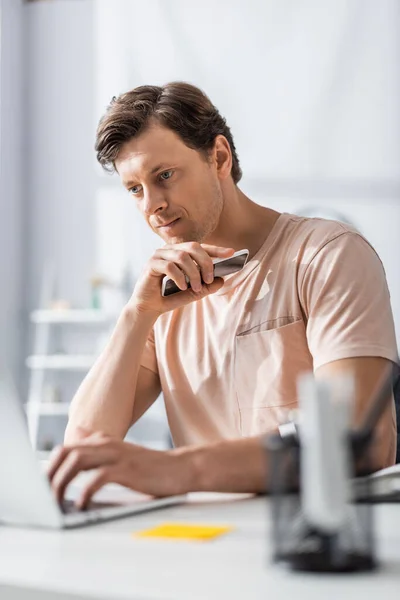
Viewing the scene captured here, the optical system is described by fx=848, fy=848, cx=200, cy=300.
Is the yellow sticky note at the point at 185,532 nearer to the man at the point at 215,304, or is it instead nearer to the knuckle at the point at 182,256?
the man at the point at 215,304

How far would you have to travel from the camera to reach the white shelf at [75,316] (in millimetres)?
5395

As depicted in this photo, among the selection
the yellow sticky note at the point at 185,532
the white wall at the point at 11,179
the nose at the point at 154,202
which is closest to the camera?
the yellow sticky note at the point at 185,532

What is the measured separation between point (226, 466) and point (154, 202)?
772 millimetres

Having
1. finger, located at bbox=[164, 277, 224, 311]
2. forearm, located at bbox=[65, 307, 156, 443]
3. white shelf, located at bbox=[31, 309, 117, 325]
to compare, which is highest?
finger, located at bbox=[164, 277, 224, 311]

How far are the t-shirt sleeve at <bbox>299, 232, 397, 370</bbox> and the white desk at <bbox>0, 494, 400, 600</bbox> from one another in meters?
0.48

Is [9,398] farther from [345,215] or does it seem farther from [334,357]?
[345,215]

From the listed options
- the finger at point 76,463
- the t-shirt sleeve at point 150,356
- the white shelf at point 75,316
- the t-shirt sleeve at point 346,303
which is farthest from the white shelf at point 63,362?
the finger at point 76,463

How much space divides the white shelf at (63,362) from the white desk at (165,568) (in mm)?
4365

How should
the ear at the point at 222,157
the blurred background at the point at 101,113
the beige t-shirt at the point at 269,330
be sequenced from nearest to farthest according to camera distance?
the beige t-shirt at the point at 269,330
the ear at the point at 222,157
the blurred background at the point at 101,113

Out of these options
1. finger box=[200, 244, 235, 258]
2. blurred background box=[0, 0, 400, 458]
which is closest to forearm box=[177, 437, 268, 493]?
finger box=[200, 244, 235, 258]

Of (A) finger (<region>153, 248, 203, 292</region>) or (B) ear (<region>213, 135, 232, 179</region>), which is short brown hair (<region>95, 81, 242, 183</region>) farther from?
(A) finger (<region>153, 248, 203, 292</region>)

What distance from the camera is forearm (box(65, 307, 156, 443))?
1679 millimetres

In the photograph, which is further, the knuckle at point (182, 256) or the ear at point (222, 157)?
the ear at point (222, 157)

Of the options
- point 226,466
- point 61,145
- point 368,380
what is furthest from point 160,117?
point 61,145
